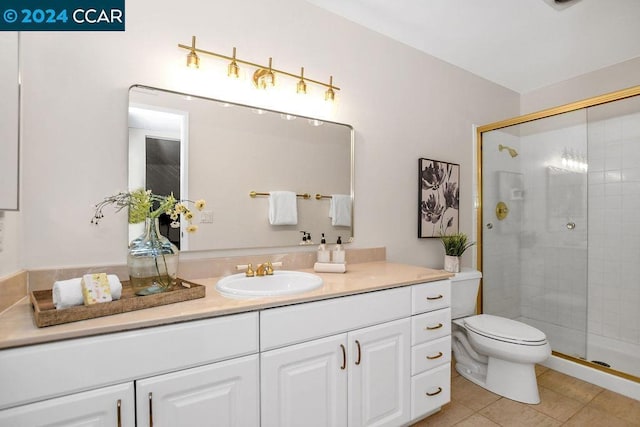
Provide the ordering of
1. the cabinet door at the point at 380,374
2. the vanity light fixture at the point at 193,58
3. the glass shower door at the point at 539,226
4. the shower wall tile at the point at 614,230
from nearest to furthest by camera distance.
Answer: 1. the cabinet door at the point at 380,374
2. the vanity light fixture at the point at 193,58
3. the shower wall tile at the point at 614,230
4. the glass shower door at the point at 539,226

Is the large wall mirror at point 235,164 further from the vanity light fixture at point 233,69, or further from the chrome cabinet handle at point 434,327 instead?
the chrome cabinet handle at point 434,327

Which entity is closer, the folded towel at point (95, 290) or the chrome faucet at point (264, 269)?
the folded towel at point (95, 290)

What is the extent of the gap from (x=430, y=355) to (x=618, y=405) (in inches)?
51.5

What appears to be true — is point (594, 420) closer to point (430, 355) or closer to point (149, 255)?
point (430, 355)

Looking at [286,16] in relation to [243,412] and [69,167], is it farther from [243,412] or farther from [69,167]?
[243,412]

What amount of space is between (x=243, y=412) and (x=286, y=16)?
198 cm

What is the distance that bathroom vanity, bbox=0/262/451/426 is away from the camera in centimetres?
85

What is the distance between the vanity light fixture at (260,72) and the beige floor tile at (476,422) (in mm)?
2004

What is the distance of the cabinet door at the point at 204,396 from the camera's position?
96 cm

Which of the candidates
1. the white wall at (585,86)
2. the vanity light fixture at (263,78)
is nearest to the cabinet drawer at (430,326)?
the vanity light fixture at (263,78)

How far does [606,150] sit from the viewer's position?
2465mm

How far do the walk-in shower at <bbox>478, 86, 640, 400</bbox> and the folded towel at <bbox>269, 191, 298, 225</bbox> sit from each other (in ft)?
6.20

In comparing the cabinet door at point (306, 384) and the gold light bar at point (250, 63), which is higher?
the gold light bar at point (250, 63)

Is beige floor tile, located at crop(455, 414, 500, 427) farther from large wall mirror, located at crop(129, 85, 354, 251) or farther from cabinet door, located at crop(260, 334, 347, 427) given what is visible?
large wall mirror, located at crop(129, 85, 354, 251)
